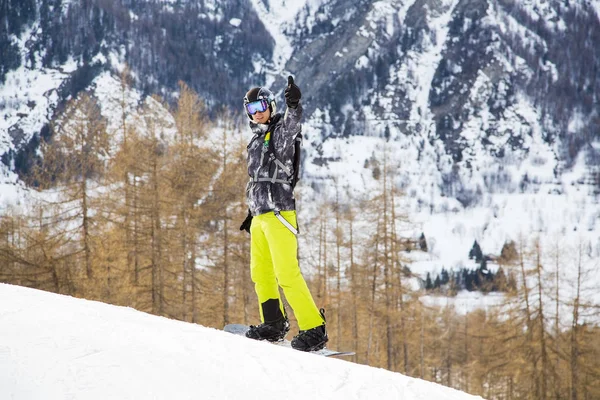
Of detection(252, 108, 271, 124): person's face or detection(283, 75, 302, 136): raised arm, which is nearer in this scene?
detection(283, 75, 302, 136): raised arm

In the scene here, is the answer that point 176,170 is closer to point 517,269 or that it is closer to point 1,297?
point 517,269

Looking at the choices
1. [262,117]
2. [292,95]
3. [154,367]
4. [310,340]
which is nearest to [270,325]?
[310,340]

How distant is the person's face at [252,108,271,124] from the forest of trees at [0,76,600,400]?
1450cm

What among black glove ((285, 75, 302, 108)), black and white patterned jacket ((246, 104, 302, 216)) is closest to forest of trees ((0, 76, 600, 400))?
black and white patterned jacket ((246, 104, 302, 216))

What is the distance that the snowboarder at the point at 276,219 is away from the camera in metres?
5.31

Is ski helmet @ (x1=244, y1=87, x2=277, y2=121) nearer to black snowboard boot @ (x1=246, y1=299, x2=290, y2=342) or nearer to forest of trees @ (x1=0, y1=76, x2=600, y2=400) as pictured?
black snowboard boot @ (x1=246, y1=299, x2=290, y2=342)

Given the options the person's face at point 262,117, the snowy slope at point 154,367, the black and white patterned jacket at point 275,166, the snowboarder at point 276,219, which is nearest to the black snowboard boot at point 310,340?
the snowboarder at point 276,219

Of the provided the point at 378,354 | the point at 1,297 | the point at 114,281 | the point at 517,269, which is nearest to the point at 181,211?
the point at 114,281

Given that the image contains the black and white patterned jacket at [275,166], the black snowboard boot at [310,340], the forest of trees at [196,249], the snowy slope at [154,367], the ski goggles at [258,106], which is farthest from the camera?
the forest of trees at [196,249]

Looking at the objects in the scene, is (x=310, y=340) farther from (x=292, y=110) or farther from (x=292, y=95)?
(x=292, y=95)

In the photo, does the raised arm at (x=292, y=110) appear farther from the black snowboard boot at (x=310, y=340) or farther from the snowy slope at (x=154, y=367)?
the snowy slope at (x=154, y=367)

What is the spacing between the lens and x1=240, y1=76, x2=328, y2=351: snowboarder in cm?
531

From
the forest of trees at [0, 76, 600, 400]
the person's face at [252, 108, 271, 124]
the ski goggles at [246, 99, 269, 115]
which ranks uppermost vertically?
the ski goggles at [246, 99, 269, 115]

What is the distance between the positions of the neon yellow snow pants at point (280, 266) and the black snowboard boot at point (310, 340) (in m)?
0.08
